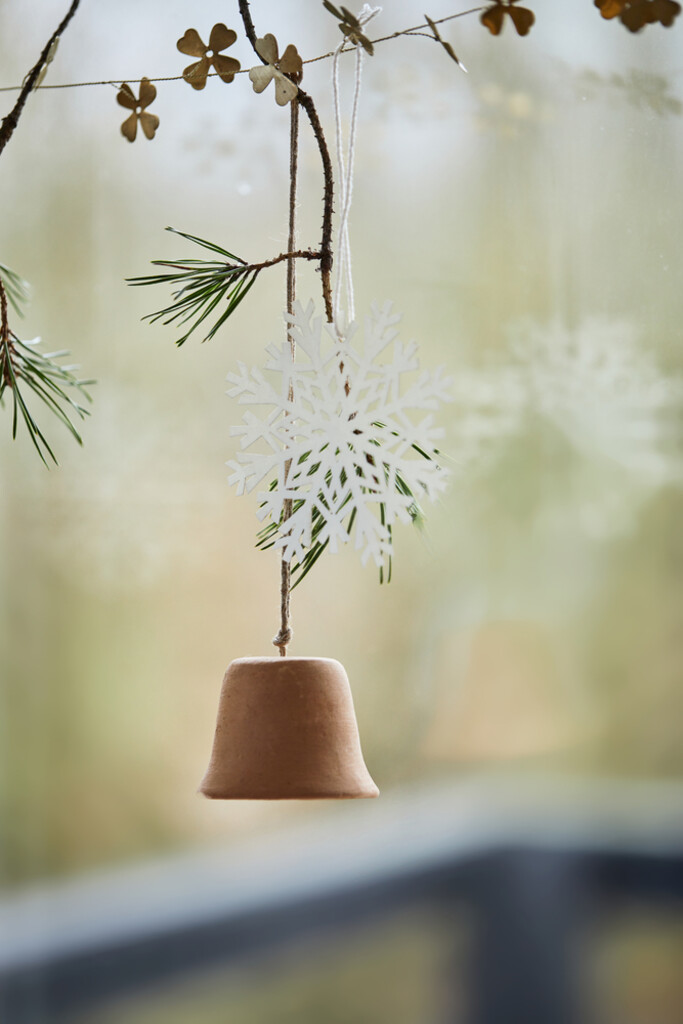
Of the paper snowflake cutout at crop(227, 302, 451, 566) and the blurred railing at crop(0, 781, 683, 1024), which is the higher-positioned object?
the paper snowflake cutout at crop(227, 302, 451, 566)

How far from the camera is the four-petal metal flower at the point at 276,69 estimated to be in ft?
2.01

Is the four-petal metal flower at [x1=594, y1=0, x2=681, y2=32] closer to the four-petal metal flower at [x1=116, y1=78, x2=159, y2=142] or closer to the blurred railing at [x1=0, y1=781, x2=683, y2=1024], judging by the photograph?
the four-petal metal flower at [x1=116, y1=78, x2=159, y2=142]

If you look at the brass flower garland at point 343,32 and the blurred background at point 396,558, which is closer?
the brass flower garland at point 343,32

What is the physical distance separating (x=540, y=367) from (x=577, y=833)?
1.48 ft

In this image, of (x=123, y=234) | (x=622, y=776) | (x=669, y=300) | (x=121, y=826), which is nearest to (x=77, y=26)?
(x=123, y=234)

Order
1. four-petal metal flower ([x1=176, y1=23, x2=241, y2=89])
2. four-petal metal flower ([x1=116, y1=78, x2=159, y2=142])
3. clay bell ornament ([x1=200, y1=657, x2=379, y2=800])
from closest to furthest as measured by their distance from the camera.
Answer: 1. clay bell ornament ([x1=200, y1=657, x2=379, y2=800])
2. four-petal metal flower ([x1=176, y1=23, x2=241, y2=89])
3. four-petal metal flower ([x1=116, y1=78, x2=159, y2=142])

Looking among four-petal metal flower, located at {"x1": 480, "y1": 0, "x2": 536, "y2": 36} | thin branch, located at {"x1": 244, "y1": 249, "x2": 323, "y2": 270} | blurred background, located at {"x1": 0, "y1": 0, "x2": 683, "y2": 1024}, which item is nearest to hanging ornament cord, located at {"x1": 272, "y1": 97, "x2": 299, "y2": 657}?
thin branch, located at {"x1": 244, "y1": 249, "x2": 323, "y2": 270}

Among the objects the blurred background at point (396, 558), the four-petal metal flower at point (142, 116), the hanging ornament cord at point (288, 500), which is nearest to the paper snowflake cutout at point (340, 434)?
the hanging ornament cord at point (288, 500)

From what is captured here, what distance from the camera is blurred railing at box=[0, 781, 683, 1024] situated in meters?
0.99

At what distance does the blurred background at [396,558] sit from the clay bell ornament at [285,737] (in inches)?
18.1

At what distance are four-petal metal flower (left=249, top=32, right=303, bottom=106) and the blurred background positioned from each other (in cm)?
43

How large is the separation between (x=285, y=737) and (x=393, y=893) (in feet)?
1.78

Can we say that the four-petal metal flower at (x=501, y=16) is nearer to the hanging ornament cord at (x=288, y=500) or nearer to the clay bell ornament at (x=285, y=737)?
the hanging ornament cord at (x=288, y=500)

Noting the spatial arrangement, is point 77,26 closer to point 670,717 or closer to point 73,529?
point 73,529
